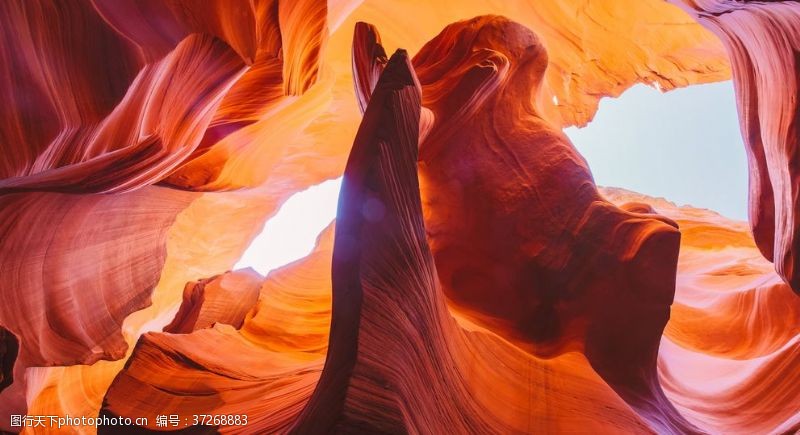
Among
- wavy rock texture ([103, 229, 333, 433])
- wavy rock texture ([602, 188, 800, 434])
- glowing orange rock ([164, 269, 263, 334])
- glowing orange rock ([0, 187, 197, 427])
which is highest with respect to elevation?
glowing orange rock ([0, 187, 197, 427])

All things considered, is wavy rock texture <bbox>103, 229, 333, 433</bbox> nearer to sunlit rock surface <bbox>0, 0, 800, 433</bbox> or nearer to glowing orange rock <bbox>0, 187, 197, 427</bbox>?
sunlit rock surface <bbox>0, 0, 800, 433</bbox>

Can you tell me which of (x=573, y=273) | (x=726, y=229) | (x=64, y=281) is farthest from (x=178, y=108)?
(x=726, y=229)

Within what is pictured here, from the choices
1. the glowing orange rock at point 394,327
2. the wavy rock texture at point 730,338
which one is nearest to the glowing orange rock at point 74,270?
the glowing orange rock at point 394,327

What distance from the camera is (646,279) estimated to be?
434 centimetres

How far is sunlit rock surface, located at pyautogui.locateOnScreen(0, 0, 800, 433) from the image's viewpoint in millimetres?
2568

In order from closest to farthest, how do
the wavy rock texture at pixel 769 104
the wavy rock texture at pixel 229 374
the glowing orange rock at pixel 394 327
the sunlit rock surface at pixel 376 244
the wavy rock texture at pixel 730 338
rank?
the glowing orange rock at pixel 394 327 < the sunlit rock surface at pixel 376 244 < the wavy rock texture at pixel 229 374 < the wavy rock texture at pixel 769 104 < the wavy rock texture at pixel 730 338

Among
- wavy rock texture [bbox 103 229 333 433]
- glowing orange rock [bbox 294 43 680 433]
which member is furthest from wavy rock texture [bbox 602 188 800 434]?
wavy rock texture [bbox 103 229 333 433]

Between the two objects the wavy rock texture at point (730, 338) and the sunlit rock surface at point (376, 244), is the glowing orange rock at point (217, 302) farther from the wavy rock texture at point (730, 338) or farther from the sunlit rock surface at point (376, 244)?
the wavy rock texture at point (730, 338)

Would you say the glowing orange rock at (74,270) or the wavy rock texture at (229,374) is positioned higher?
the glowing orange rock at (74,270)

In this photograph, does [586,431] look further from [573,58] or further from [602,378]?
[573,58]

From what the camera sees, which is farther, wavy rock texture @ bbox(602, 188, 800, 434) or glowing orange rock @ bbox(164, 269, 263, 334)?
glowing orange rock @ bbox(164, 269, 263, 334)

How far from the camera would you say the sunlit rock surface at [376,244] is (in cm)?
257

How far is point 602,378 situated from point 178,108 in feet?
14.3

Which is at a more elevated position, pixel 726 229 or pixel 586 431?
pixel 586 431
